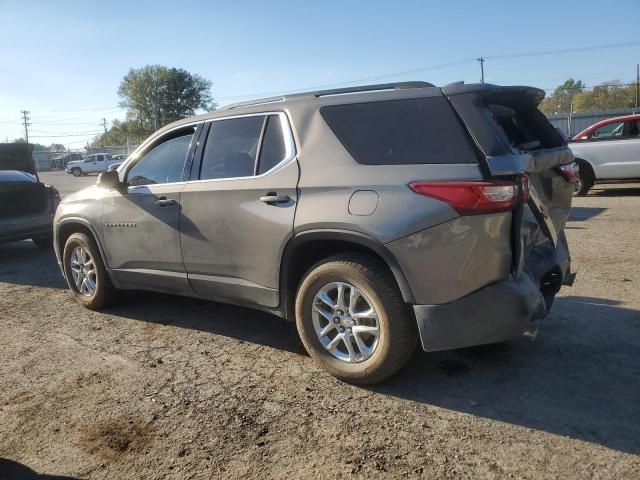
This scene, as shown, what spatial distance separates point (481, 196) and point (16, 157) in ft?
29.5

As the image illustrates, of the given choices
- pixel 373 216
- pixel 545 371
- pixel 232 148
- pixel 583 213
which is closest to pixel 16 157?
pixel 232 148

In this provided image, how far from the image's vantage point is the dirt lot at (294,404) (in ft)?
8.47

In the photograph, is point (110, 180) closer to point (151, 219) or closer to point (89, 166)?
point (151, 219)

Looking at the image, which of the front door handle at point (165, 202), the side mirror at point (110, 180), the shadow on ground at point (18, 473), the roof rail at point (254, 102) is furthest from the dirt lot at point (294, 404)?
the roof rail at point (254, 102)

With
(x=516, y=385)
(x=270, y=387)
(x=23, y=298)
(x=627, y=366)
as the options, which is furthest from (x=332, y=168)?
(x=23, y=298)

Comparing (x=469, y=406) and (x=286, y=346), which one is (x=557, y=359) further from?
(x=286, y=346)

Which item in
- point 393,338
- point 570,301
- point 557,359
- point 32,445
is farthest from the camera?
point 570,301

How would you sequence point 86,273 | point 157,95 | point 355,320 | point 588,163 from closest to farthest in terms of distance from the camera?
point 355,320, point 86,273, point 588,163, point 157,95

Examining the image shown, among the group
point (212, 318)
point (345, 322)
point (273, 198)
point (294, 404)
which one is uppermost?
point (273, 198)

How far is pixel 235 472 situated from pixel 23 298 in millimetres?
4488

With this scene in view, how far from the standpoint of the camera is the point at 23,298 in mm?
5902

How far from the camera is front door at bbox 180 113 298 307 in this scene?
3551mm

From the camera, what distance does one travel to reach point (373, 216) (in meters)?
3.05

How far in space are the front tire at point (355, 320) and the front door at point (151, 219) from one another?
131cm
